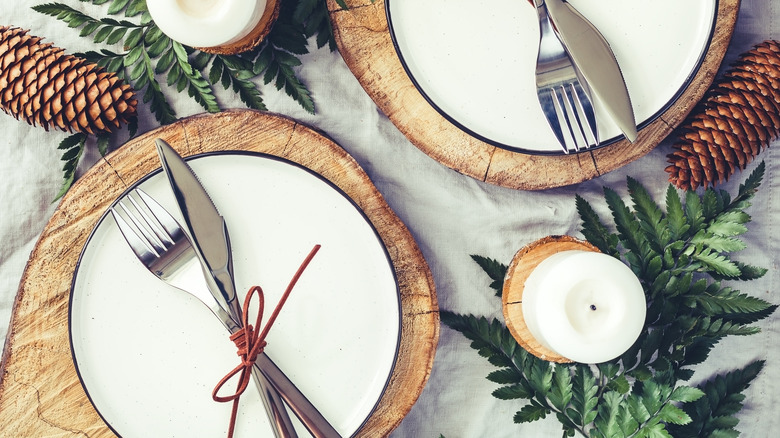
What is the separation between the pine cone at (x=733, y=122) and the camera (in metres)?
Answer: 0.62

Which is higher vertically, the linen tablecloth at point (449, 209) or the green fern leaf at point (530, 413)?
the linen tablecloth at point (449, 209)

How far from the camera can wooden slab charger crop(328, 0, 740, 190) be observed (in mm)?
622

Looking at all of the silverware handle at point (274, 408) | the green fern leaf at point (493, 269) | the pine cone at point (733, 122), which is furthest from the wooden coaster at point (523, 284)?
the silverware handle at point (274, 408)

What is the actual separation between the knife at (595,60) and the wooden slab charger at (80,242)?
9.2 inches

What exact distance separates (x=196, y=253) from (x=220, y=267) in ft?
0.09

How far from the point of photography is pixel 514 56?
600 millimetres

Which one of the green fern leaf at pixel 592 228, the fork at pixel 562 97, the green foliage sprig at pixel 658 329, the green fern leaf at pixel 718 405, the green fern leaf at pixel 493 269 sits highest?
the fork at pixel 562 97

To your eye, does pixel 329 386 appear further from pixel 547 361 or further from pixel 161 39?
pixel 161 39

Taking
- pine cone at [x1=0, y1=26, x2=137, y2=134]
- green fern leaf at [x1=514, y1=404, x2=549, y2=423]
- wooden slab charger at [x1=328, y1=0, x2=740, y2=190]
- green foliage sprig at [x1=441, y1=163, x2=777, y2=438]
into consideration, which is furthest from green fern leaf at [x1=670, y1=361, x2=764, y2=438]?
pine cone at [x1=0, y1=26, x2=137, y2=134]

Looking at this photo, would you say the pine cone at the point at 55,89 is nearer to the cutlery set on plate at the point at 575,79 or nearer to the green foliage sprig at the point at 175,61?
the green foliage sprig at the point at 175,61

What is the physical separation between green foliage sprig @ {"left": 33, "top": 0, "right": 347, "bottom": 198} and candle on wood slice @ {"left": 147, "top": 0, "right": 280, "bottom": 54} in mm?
73

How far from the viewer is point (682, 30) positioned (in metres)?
0.59

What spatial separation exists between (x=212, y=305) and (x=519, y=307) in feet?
1.00

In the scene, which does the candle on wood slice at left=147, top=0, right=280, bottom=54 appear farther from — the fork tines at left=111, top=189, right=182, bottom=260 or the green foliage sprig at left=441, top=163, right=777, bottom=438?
the green foliage sprig at left=441, top=163, right=777, bottom=438
